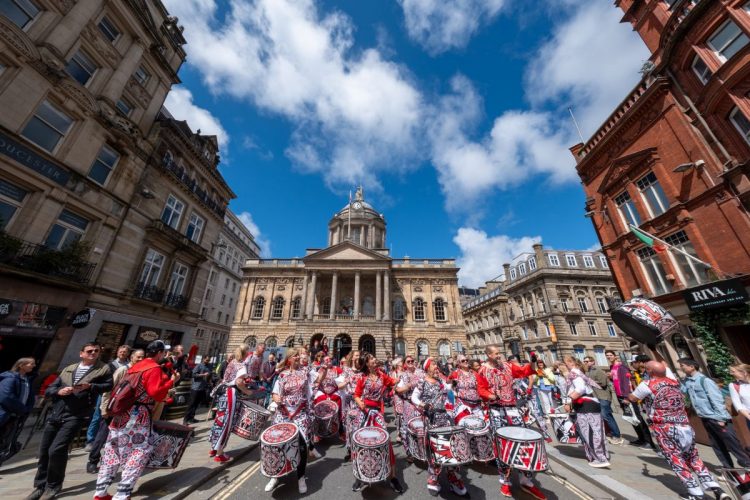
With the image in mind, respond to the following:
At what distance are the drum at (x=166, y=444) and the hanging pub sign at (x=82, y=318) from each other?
8.25 meters

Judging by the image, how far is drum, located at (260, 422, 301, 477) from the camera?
3.92m

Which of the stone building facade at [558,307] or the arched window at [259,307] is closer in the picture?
the stone building facade at [558,307]

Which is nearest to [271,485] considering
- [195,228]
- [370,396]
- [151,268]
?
[370,396]

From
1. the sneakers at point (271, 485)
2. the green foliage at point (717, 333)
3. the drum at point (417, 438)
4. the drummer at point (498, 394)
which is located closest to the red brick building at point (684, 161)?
the green foliage at point (717, 333)

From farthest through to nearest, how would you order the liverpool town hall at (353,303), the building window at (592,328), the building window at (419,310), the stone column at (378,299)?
the building window at (419,310) → the building window at (592,328) → the stone column at (378,299) → the liverpool town hall at (353,303)

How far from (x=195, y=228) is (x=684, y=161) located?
79.9 ft

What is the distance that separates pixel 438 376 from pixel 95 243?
13698 millimetres

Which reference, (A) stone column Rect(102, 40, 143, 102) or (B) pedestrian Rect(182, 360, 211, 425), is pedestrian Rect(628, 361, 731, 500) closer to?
(B) pedestrian Rect(182, 360, 211, 425)

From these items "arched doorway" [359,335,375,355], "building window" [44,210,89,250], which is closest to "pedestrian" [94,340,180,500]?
"building window" [44,210,89,250]

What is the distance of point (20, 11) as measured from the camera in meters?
9.30

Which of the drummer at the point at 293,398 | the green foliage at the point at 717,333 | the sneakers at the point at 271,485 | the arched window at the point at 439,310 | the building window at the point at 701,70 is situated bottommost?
the sneakers at the point at 271,485

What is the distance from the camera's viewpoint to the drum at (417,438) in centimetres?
453

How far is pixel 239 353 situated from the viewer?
6.07m

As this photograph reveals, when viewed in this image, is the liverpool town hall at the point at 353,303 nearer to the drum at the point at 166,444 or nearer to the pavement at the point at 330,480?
the pavement at the point at 330,480
